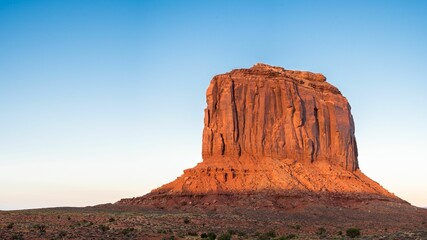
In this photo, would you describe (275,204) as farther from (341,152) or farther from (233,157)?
(341,152)

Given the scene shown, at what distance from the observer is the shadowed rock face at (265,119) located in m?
81.2

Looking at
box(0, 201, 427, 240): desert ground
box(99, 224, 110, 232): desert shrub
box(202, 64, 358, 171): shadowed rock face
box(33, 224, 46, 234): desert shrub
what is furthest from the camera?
box(202, 64, 358, 171): shadowed rock face

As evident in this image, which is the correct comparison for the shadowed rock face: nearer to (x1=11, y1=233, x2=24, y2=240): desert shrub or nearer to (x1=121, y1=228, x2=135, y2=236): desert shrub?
(x1=121, y1=228, x2=135, y2=236): desert shrub

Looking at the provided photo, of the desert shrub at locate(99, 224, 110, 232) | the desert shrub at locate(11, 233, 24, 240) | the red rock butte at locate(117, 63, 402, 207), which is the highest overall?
the red rock butte at locate(117, 63, 402, 207)

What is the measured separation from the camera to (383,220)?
209ft

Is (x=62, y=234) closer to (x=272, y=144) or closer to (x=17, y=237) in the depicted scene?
(x=17, y=237)

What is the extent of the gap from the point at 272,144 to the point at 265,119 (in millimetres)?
4325

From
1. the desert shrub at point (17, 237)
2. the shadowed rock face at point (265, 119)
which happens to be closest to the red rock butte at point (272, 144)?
the shadowed rock face at point (265, 119)

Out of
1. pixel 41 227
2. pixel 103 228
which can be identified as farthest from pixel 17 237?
pixel 103 228

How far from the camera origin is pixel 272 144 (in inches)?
3209

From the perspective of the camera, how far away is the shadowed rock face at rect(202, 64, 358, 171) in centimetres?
8119

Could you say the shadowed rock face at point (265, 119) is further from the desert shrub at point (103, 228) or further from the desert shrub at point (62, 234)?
the desert shrub at point (62, 234)

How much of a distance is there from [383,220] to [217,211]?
1855 centimetres

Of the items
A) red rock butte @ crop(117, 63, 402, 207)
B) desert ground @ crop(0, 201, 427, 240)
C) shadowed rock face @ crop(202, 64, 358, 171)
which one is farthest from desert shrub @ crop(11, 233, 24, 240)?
shadowed rock face @ crop(202, 64, 358, 171)
